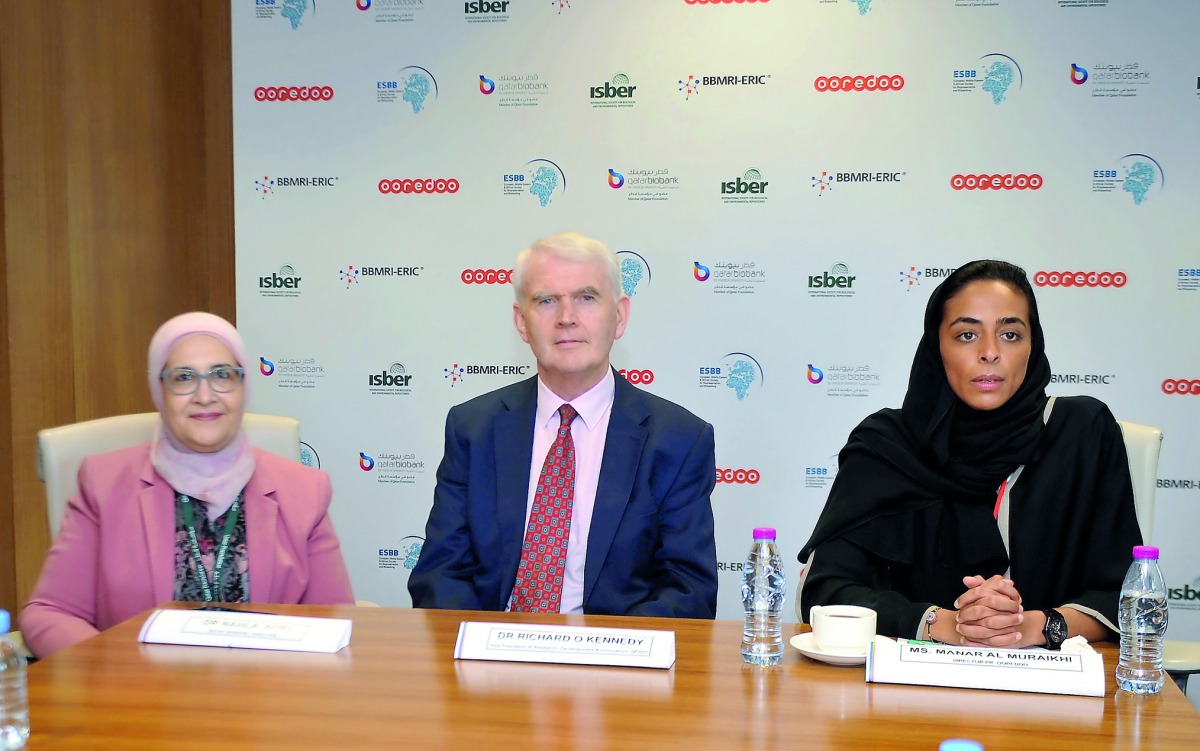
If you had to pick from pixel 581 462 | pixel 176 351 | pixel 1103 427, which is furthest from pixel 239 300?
pixel 1103 427

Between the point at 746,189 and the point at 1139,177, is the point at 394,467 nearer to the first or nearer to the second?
the point at 746,189

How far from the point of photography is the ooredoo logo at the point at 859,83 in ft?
14.3

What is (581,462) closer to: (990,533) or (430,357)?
(990,533)

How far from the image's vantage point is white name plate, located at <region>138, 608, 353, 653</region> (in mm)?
1887

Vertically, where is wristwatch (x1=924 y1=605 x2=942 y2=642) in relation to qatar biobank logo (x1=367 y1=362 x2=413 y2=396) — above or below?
below

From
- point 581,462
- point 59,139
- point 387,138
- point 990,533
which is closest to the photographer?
point 990,533

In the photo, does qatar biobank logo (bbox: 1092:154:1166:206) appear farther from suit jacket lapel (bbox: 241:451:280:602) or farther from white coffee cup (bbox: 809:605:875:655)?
suit jacket lapel (bbox: 241:451:280:602)

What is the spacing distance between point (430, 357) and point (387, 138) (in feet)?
3.19

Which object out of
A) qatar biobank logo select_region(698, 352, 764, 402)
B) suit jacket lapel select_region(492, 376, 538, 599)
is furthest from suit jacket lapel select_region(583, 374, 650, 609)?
qatar biobank logo select_region(698, 352, 764, 402)

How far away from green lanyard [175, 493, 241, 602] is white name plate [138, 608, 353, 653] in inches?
16.7

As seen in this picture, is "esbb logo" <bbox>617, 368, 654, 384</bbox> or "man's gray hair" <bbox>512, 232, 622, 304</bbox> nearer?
"man's gray hair" <bbox>512, 232, 622, 304</bbox>

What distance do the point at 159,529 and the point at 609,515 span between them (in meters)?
1.02

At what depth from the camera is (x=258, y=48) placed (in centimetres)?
473

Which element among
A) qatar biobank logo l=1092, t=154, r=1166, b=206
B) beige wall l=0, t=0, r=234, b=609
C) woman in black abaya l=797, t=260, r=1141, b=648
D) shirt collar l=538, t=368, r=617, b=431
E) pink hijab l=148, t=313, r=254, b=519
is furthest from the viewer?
qatar biobank logo l=1092, t=154, r=1166, b=206
